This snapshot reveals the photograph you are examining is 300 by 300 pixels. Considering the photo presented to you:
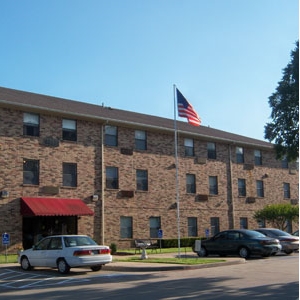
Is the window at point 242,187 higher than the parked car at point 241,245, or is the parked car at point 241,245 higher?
the window at point 242,187

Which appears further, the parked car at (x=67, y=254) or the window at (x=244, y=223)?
the window at (x=244, y=223)

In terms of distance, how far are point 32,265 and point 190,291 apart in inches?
345

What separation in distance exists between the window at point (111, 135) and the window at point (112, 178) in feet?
5.19

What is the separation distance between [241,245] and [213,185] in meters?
13.5

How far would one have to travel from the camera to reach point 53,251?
1809 cm

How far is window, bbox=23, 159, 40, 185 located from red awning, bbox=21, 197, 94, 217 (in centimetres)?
115

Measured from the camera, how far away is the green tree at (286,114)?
53.7ft

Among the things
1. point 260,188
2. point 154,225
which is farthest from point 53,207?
point 260,188

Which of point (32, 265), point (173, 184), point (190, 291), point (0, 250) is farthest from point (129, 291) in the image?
point (173, 184)

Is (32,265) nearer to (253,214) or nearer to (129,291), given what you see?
(129,291)

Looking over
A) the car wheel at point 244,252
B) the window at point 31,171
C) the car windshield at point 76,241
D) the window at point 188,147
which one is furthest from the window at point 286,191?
the car windshield at point 76,241

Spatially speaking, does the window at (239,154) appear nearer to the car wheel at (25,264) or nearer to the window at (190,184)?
the window at (190,184)

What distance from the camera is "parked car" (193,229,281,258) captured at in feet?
75.6

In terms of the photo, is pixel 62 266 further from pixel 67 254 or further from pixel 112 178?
pixel 112 178
